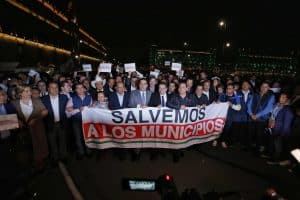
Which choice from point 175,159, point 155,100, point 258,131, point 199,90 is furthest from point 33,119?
point 258,131

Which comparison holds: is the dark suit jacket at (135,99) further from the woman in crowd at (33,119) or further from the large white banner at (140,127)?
the woman in crowd at (33,119)

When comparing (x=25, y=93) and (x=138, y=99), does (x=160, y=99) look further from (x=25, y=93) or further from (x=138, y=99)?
(x=25, y=93)

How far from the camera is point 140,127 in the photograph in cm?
695

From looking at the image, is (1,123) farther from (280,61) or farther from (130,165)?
(280,61)

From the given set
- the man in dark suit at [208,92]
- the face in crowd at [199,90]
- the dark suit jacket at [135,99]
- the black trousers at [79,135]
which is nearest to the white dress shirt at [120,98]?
the dark suit jacket at [135,99]

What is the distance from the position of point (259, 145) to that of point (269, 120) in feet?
2.84

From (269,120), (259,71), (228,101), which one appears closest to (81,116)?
(228,101)

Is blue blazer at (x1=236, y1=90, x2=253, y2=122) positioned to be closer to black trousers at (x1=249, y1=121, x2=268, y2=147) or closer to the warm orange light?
black trousers at (x1=249, y1=121, x2=268, y2=147)

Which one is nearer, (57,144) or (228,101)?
(57,144)

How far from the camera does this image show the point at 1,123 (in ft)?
17.6

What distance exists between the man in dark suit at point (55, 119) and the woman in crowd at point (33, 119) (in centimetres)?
30

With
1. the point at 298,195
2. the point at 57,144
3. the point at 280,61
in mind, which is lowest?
the point at 298,195

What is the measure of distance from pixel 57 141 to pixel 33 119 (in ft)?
3.49

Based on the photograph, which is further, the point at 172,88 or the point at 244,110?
the point at 172,88
